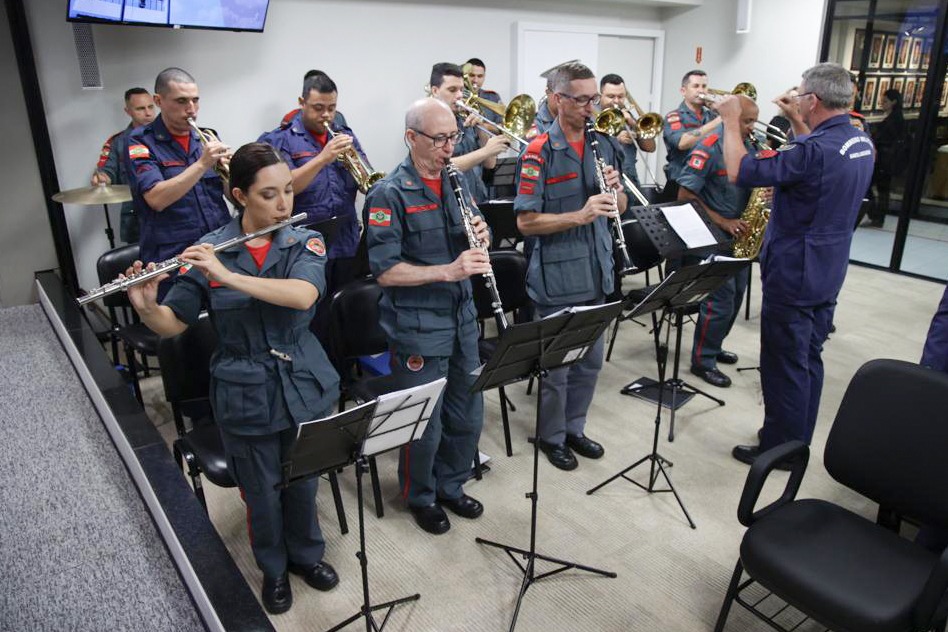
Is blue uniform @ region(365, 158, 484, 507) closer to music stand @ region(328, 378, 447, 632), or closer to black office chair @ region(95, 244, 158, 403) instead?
music stand @ region(328, 378, 447, 632)

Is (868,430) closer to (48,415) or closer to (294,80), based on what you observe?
(48,415)

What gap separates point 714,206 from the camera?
4.67 metres

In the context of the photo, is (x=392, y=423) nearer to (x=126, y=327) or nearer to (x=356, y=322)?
(x=356, y=322)

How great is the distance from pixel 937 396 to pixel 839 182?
1.23 m

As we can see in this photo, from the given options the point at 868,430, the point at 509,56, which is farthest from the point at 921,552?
the point at 509,56

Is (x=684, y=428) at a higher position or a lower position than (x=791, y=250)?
lower

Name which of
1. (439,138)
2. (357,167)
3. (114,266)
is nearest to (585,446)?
(439,138)

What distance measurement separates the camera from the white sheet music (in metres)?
2.11

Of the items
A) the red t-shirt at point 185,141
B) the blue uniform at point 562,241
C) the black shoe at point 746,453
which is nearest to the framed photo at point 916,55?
the blue uniform at point 562,241

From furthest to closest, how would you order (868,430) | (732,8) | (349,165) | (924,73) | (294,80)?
(732,8)
(924,73)
(294,80)
(349,165)
(868,430)

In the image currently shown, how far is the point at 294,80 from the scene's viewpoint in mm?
6055

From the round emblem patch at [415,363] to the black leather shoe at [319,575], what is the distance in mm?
883

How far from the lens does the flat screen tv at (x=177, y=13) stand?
182 inches

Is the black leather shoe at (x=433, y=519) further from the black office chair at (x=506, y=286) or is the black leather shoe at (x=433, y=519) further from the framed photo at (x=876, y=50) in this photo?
the framed photo at (x=876, y=50)
